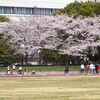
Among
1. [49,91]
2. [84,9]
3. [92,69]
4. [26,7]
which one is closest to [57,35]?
[84,9]

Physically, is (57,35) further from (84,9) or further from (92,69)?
(92,69)

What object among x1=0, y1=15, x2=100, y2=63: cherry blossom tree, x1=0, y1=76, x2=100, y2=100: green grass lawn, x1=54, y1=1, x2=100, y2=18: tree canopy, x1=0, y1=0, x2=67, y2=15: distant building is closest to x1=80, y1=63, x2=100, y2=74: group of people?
x1=0, y1=15, x2=100, y2=63: cherry blossom tree

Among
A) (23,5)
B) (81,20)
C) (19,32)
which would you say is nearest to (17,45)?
(19,32)

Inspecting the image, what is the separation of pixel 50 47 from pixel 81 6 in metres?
9.85

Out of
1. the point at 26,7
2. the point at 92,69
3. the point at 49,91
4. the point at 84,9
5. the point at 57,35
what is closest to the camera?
the point at 49,91

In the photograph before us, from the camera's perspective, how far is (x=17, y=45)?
6688cm

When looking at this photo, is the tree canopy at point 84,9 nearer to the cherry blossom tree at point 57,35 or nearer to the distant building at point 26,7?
the cherry blossom tree at point 57,35

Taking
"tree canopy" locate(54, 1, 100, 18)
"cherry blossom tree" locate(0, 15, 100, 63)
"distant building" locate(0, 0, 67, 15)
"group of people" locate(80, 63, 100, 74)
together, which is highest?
"distant building" locate(0, 0, 67, 15)

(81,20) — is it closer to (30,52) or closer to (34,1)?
(30,52)

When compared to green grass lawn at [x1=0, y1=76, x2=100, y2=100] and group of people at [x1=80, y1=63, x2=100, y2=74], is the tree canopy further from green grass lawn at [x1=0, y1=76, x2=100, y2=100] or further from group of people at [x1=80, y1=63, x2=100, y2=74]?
green grass lawn at [x1=0, y1=76, x2=100, y2=100]

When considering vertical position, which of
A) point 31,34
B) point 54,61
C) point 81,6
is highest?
point 81,6

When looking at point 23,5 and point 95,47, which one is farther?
point 23,5

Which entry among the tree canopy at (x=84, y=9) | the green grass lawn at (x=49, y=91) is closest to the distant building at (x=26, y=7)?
the tree canopy at (x=84, y=9)

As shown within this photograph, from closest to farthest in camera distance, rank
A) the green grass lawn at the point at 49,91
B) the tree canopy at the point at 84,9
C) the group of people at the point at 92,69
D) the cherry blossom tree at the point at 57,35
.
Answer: the green grass lawn at the point at 49,91, the group of people at the point at 92,69, the cherry blossom tree at the point at 57,35, the tree canopy at the point at 84,9
